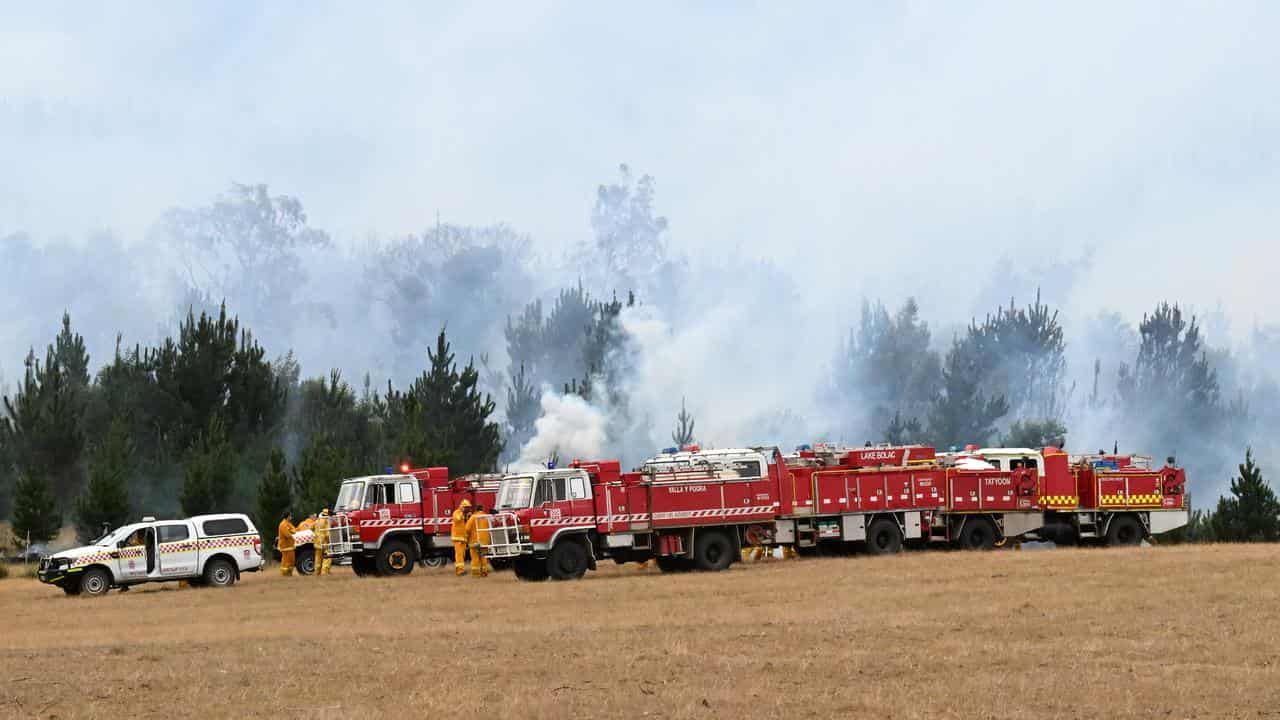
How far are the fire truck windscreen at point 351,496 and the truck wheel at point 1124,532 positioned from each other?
19764 millimetres

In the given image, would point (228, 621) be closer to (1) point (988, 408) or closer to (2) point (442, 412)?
(2) point (442, 412)

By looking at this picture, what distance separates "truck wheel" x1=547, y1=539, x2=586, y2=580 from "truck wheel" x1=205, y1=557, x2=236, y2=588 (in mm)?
8424

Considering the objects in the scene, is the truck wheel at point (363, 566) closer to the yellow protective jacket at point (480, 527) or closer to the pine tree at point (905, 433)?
the yellow protective jacket at point (480, 527)

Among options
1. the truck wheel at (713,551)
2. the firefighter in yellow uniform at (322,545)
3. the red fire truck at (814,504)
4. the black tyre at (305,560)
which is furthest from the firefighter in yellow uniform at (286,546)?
the truck wheel at (713,551)

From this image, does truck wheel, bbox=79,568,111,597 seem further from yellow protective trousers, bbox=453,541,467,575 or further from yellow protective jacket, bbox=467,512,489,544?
yellow protective jacket, bbox=467,512,489,544

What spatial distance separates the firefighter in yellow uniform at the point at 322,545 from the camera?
3791cm

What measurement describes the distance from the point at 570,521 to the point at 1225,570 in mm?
13250

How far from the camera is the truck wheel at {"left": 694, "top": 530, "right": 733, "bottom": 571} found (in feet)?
111

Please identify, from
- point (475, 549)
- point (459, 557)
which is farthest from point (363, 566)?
point (475, 549)

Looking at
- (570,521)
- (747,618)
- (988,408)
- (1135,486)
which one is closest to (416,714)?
(747,618)

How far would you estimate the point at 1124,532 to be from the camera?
40500 millimetres

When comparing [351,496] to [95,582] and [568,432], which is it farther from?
[568,432]

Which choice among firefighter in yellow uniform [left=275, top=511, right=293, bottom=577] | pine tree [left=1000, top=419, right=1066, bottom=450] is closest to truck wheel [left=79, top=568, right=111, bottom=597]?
firefighter in yellow uniform [left=275, top=511, right=293, bottom=577]

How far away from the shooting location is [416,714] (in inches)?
571
